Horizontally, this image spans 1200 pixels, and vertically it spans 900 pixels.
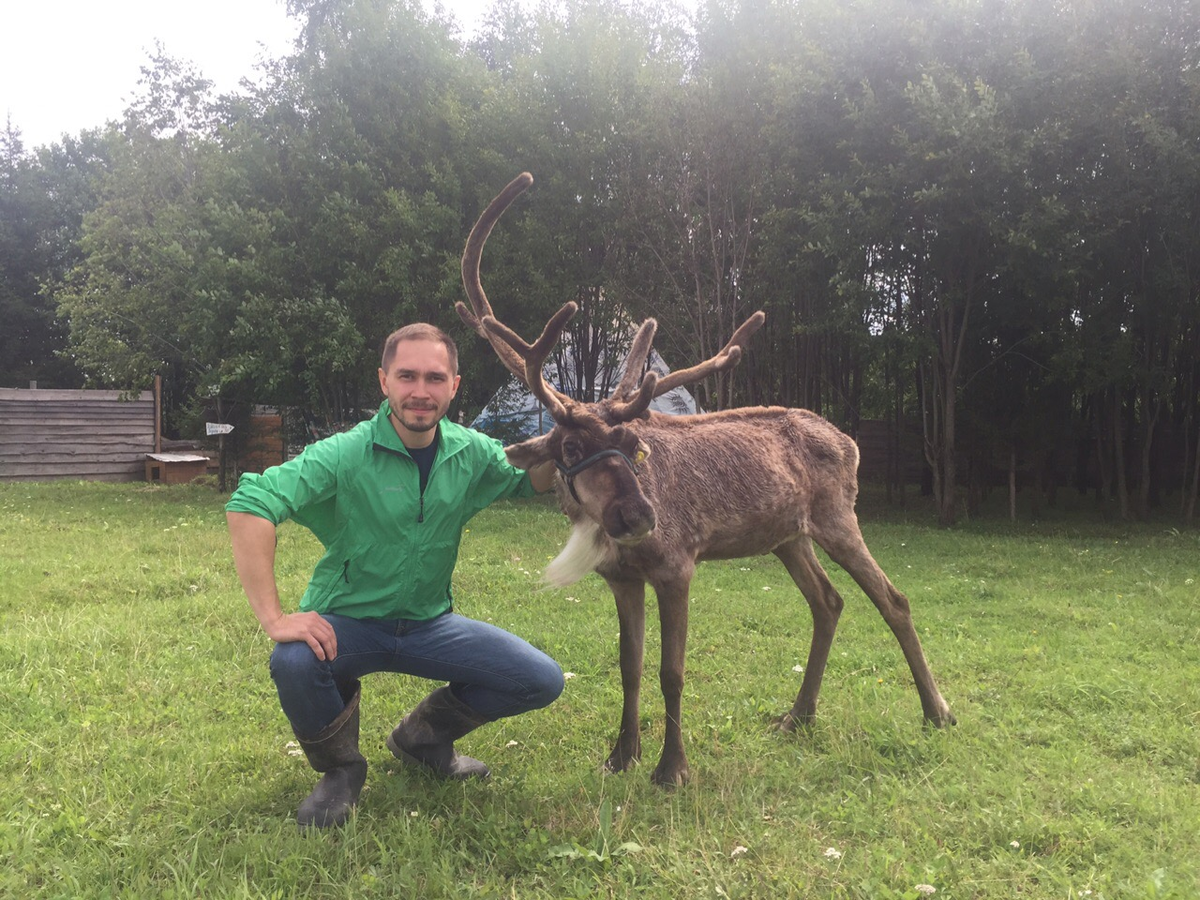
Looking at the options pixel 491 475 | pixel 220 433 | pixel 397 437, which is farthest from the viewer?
pixel 220 433

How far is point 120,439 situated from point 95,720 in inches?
787

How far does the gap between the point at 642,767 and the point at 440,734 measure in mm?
955

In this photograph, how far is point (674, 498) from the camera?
161 inches

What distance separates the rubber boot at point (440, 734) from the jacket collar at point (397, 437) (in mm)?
1092

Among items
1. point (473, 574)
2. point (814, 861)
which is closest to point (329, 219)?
point (473, 574)

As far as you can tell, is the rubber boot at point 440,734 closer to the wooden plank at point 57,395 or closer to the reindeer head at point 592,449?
the reindeer head at point 592,449

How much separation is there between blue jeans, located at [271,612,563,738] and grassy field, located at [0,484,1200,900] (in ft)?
1.33

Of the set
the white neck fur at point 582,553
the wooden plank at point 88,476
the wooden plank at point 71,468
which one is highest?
the white neck fur at point 582,553

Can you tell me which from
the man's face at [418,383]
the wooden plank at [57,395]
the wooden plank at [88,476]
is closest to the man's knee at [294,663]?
the man's face at [418,383]

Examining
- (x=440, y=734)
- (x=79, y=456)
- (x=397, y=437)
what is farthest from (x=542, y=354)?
(x=79, y=456)

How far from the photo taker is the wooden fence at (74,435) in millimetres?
19938

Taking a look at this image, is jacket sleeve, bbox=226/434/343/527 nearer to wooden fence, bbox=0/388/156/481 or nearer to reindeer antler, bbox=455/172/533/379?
reindeer antler, bbox=455/172/533/379

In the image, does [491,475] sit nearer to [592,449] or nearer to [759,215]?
[592,449]

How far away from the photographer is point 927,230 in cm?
1264
